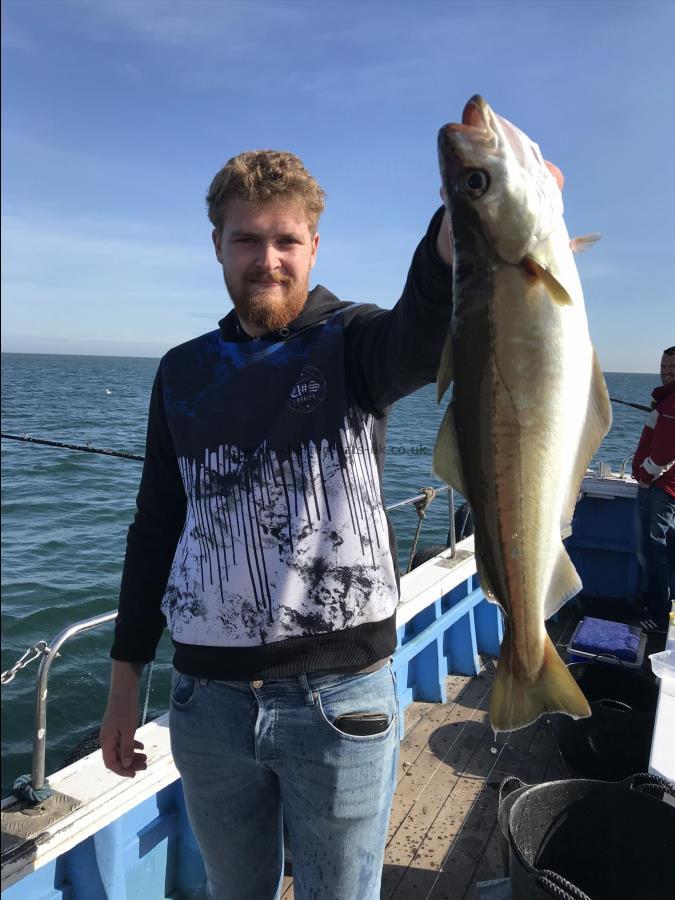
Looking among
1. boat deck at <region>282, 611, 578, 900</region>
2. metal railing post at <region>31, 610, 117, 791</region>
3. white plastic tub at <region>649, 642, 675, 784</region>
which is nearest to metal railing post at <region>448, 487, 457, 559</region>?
boat deck at <region>282, 611, 578, 900</region>

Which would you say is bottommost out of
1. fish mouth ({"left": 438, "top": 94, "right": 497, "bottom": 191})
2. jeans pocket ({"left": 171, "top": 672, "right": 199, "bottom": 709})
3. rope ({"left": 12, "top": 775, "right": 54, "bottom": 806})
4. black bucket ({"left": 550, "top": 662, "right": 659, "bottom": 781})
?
black bucket ({"left": 550, "top": 662, "right": 659, "bottom": 781})

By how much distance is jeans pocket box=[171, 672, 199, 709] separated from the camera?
2.11 m

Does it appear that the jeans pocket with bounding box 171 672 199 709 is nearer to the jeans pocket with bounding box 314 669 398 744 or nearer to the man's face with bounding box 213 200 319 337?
the jeans pocket with bounding box 314 669 398 744

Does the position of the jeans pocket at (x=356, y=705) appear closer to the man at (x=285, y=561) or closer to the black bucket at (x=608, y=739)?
the man at (x=285, y=561)

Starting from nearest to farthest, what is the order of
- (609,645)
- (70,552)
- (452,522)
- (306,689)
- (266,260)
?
(306,689)
(266,260)
(609,645)
(452,522)
(70,552)

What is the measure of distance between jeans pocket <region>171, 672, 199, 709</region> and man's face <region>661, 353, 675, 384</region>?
6.69 meters

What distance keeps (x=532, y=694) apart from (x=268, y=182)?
1.68m

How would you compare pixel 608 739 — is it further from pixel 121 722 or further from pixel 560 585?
pixel 121 722

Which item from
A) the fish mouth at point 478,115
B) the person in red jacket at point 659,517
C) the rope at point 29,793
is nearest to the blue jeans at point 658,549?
the person in red jacket at point 659,517

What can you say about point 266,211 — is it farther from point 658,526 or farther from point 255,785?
point 658,526

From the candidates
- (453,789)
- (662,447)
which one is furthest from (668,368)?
(453,789)

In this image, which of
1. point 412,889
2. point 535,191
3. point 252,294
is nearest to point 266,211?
point 252,294

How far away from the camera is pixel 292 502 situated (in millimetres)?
2018

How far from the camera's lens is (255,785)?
2057 millimetres
